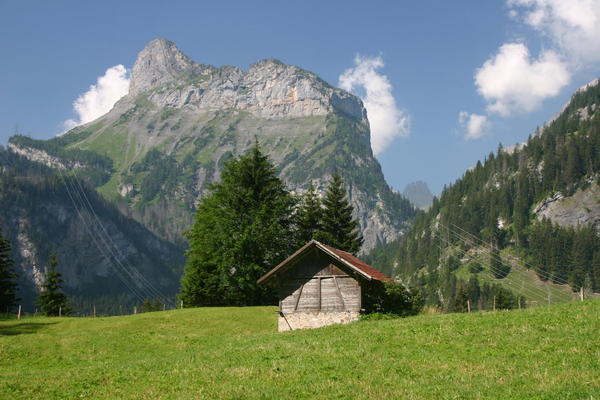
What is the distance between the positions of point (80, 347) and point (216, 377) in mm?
17448

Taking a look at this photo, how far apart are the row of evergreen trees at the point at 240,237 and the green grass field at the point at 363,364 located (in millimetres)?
21421

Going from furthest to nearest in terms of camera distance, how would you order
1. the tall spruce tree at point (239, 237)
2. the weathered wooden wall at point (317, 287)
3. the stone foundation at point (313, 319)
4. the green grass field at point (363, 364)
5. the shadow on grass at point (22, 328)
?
the tall spruce tree at point (239, 237) → the shadow on grass at point (22, 328) → the weathered wooden wall at point (317, 287) → the stone foundation at point (313, 319) → the green grass field at point (363, 364)

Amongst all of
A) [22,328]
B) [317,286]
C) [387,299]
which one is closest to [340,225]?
[387,299]

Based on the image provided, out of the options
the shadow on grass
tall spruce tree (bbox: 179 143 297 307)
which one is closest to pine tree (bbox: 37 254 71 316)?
tall spruce tree (bbox: 179 143 297 307)

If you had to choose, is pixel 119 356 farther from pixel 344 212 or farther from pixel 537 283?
pixel 537 283

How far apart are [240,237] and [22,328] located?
2019cm

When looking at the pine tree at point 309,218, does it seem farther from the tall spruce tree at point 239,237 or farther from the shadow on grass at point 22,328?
the shadow on grass at point 22,328

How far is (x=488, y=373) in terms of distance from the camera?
54.6 ft

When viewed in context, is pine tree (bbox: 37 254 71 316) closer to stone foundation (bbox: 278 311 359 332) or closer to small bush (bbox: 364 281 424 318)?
stone foundation (bbox: 278 311 359 332)

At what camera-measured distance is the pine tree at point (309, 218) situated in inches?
2549

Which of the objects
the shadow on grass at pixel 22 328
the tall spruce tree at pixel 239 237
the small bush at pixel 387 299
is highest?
the tall spruce tree at pixel 239 237

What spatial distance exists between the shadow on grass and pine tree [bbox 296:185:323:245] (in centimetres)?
2998

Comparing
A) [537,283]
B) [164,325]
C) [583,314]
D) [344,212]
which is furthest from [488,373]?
[537,283]

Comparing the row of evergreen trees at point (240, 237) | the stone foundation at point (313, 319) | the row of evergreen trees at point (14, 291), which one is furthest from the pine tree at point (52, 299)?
the stone foundation at point (313, 319)
